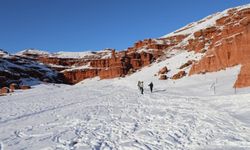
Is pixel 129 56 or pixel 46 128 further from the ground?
pixel 129 56

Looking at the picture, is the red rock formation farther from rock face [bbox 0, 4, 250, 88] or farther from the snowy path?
the snowy path

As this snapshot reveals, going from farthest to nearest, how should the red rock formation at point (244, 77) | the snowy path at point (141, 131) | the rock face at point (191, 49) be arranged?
the rock face at point (191, 49) → the red rock formation at point (244, 77) → the snowy path at point (141, 131)

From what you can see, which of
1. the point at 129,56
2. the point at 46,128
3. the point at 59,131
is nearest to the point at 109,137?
the point at 59,131

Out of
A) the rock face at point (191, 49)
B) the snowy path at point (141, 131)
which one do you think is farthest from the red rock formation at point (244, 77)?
the snowy path at point (141, 131)

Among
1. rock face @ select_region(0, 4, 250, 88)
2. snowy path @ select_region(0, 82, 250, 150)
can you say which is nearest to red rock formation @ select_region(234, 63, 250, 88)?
rock face @ select_region(0, 4, 250, 88)

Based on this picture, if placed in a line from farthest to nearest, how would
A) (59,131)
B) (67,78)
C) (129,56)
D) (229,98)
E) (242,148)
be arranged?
(67,78), (129,56), (229,98), (59,131), (242,148)

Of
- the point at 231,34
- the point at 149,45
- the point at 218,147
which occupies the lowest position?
the point at 218,147

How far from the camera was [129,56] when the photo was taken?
148 meters

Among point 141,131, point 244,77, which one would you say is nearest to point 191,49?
point 244,77

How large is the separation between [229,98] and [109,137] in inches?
528

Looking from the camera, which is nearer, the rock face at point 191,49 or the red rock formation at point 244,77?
the red rock formation at point 244,77

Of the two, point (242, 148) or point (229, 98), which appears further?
point (229, 98)

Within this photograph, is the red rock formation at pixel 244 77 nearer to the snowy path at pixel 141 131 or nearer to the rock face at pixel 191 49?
the rock face at pixel 191 49

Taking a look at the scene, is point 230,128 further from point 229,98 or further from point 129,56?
point 129,56
